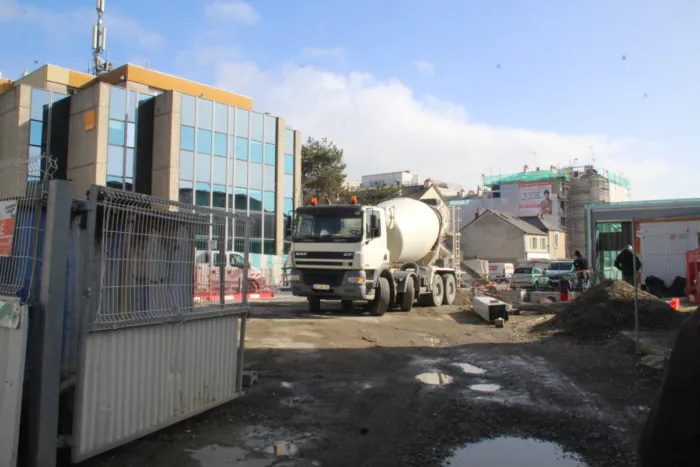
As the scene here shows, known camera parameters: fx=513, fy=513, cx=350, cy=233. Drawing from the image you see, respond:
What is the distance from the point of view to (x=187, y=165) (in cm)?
2719

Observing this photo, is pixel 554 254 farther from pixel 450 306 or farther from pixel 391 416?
pixel 391 416

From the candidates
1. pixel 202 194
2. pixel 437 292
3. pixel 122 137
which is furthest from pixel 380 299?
pixel 122 137

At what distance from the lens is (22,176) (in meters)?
4.02

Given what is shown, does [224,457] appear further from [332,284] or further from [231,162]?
[231,162]

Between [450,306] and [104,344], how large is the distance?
A: 1549 centimetres

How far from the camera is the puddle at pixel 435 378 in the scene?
7.22 metres

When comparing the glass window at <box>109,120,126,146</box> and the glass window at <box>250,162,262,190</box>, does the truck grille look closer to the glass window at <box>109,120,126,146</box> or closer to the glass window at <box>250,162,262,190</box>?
the glass window at <box>250,162,262,190</box>

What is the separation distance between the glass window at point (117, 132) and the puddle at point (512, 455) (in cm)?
2551

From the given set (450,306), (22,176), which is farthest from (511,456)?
(450,306)

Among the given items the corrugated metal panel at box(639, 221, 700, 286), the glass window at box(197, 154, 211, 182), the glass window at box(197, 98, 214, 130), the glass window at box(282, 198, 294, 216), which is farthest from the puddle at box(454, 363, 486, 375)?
the glass window at box(282, 198, 294, 216)

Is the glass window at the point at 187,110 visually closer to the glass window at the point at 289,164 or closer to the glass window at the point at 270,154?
the glass window at the point at 270,154

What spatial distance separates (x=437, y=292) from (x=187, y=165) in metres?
15.8

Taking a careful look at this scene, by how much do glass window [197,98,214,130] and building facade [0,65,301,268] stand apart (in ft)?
0.18

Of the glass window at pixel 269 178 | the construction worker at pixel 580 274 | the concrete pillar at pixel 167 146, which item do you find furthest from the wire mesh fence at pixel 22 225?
the glass window at pixel 269 178
